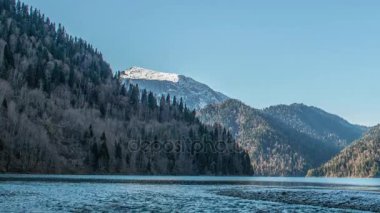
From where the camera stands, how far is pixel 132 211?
6300 cm

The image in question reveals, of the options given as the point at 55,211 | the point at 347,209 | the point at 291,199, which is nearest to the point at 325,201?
the point at 291,199

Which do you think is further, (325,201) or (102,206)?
(325,201)

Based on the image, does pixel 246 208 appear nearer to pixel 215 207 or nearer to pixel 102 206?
pixel 215 207

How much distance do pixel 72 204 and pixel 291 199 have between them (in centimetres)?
3661

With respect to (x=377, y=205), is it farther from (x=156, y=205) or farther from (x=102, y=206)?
(x=102, y=206)

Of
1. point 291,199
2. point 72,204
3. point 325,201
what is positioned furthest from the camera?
point 291,199

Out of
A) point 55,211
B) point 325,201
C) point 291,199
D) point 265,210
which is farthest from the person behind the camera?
point 291,199

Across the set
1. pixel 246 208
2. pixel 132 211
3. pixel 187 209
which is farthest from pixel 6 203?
pixel 246 208

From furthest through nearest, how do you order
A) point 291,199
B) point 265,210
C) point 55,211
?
1. point 291,199
2. point 265,210
3. point 55,211

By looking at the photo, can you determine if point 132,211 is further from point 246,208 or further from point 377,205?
point 377,205

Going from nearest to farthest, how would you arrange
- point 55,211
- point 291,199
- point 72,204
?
1. point 55,211
2. point 72,204
3. point 291,199

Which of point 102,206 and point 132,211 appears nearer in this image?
point 132,211

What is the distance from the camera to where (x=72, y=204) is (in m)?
71.2

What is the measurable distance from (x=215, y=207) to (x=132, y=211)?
43.4 feet
